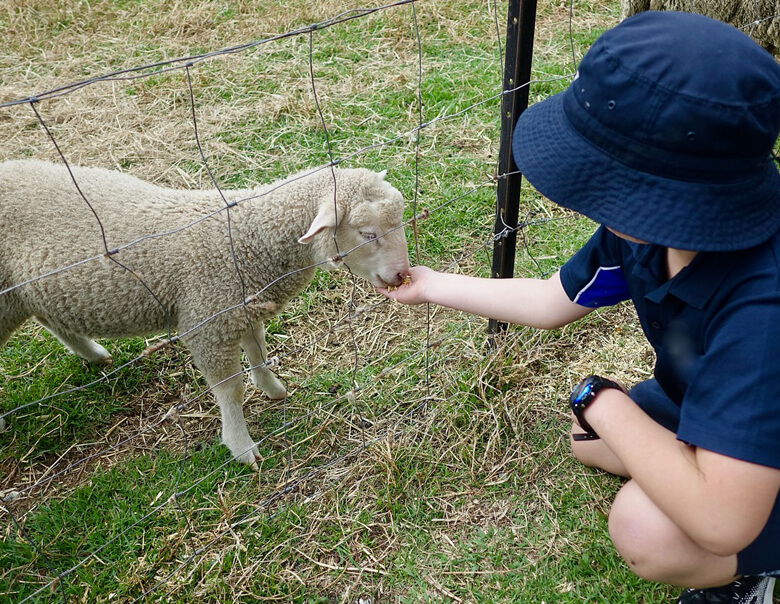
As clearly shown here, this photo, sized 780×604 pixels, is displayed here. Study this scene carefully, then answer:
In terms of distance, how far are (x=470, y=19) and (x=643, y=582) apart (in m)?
5.54

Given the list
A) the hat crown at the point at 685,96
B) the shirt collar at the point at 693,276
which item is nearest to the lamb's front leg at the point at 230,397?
the shirt collar at the point at 693,276

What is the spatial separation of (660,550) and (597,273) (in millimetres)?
841

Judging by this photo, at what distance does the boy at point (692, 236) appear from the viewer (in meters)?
1.28

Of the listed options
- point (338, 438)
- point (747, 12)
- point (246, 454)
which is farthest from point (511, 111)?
point (747, 12)

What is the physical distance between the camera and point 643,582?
2.34 m

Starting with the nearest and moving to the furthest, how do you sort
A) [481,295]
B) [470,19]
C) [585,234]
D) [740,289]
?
[740,289]
[481,295]
[585,234]
[470,19]

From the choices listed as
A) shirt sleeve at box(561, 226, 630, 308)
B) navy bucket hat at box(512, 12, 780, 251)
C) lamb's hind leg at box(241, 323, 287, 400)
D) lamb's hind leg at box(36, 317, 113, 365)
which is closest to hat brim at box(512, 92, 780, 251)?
navy bucket hat at box(512, 12, 780, 251)

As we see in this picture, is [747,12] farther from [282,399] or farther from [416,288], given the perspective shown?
[282,399]

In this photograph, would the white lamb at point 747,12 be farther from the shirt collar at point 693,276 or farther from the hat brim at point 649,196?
the hat brim at point 649,196

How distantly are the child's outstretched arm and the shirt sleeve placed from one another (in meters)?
0.07

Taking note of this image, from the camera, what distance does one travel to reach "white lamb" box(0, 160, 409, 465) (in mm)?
2756

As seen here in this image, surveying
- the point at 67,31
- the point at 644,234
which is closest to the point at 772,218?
the point at 644,234

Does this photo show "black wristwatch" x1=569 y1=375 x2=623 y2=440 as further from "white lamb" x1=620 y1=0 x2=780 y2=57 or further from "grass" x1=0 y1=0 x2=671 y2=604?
"white lamb" x1=620 y1=0 x2=780 y2=57

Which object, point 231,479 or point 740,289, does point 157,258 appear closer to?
point 231,479
